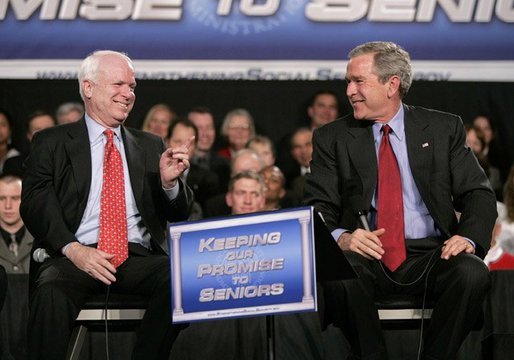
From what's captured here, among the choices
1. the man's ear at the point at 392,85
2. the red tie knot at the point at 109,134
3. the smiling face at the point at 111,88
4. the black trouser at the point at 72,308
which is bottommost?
the black trouser at the point at 72,308

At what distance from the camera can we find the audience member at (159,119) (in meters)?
7.58

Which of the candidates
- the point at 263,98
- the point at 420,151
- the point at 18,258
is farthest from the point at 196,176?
the point at 420,151

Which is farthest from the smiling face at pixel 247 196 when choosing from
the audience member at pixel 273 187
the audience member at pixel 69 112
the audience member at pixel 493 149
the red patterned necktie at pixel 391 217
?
the audience member at pixel 493 149

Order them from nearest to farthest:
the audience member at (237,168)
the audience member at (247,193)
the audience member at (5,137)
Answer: the audience member at (247,193), the audience member at (237,168), the audience member at (5,137)

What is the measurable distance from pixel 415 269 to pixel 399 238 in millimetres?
148

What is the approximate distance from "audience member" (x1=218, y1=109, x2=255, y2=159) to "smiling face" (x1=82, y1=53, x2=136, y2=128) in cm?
309

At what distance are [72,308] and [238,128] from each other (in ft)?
12.1

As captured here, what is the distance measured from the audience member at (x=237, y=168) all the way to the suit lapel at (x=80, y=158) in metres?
2.34

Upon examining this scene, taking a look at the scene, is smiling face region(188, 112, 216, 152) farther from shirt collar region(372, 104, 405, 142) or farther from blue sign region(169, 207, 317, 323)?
blue sign region(169, 207, 317, 323)

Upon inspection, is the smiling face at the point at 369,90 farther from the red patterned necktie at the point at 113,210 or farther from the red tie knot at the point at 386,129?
the red patterned necktie at the point at 113,210

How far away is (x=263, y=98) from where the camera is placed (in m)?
7.96

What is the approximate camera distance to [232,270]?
3883 mm

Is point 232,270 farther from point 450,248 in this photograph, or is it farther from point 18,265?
point 18,265

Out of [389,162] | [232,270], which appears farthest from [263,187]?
[232,270]
